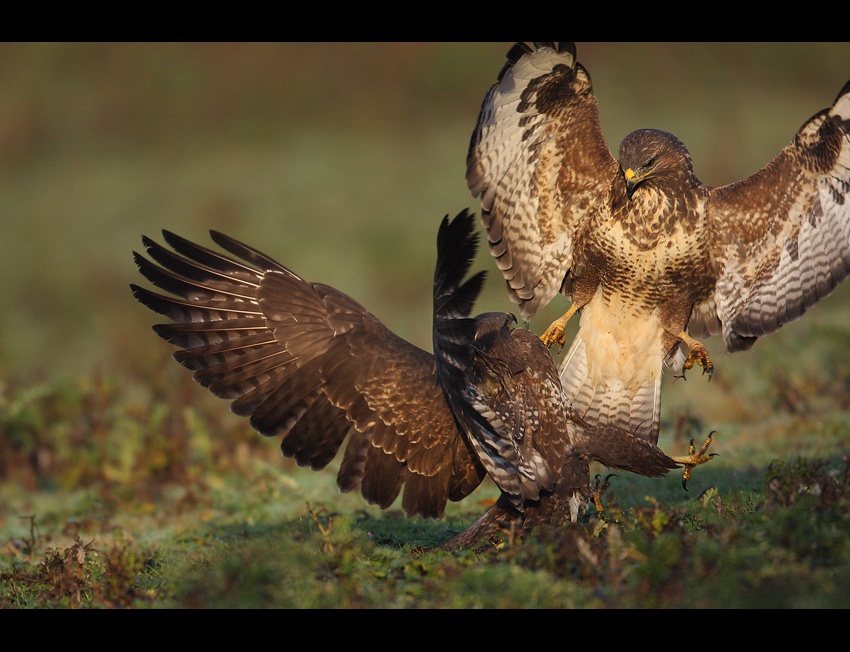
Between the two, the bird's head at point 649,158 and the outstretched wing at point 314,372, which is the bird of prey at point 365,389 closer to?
the outstretched wing at point 314,372

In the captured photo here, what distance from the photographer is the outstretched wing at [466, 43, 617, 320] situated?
546cm

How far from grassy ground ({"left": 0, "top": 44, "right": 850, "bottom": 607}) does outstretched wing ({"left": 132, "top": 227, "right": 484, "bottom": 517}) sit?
0.49 metres

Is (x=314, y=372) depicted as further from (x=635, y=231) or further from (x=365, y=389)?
(x=635, y=231)

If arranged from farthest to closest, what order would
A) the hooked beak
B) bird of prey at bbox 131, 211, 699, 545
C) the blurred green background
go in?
the blurred green background
the hooked beak
bird of prey at bbox 131, 211, 699, 545

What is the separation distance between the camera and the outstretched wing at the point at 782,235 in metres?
5.50

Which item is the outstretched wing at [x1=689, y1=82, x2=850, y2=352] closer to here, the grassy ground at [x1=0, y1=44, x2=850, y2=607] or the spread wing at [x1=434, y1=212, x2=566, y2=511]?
the grassy ground at [x1=0, y1=44, x2=850, y2=607]

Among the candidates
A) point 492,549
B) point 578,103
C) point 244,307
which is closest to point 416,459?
point 492,549

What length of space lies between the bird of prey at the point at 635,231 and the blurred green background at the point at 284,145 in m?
6.19

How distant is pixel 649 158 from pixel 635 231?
46cm

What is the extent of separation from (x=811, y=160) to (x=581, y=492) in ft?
8.17

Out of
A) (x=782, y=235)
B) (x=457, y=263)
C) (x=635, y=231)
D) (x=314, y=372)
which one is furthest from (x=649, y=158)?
(x=314, y=372)

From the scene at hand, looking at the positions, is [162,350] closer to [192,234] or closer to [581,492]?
[581,492]

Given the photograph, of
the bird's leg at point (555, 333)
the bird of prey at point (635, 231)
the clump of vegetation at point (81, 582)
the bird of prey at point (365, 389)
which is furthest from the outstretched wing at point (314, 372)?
the bird of prey at point (635, 231)

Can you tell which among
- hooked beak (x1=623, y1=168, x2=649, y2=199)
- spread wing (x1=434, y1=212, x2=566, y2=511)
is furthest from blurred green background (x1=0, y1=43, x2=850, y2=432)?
spread wing (x1=434, y1=212, x2=566, y2=511)
